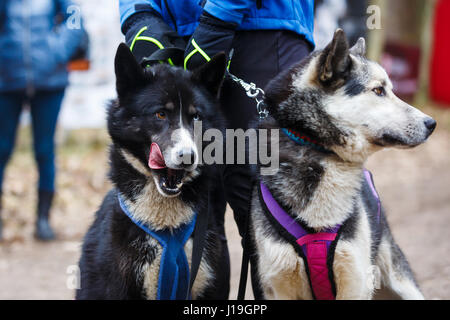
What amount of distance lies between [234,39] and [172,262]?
122cm

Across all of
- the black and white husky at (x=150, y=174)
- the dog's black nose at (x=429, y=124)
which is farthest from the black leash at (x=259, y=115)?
the dog's black nose at (x=429, y=124)

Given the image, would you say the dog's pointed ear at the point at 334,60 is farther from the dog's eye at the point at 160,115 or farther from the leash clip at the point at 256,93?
the dog's eye at the point at 160,115

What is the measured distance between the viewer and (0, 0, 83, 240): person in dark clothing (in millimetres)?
5516

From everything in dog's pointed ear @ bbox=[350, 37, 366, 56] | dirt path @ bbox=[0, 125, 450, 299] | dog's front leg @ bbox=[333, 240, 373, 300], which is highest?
dog's pointed ear @ bbox=[350, 37, 366, 56]

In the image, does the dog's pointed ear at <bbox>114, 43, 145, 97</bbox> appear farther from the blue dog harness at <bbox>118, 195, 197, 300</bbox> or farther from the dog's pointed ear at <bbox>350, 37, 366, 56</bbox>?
the dog's pointed ear at <bbox>350, 37, 366, 56</bbox>

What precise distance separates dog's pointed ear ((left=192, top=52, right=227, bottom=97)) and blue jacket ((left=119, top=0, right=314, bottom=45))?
0.20 meters

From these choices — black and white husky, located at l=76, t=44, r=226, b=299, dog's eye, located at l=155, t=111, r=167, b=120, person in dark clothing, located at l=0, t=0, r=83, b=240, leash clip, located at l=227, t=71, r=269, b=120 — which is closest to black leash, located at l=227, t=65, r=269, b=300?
leash clip, located at l=227, t=71, r=269, b=120

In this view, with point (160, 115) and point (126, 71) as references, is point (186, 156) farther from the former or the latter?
point (126, 71)

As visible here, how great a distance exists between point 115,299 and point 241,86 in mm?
1277

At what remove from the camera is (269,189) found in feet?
9.18

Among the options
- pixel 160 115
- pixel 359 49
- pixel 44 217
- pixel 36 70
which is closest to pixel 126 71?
pixel 160 115

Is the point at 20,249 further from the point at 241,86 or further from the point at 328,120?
the point at 328,120
